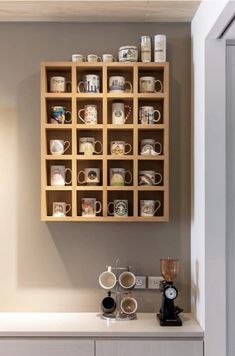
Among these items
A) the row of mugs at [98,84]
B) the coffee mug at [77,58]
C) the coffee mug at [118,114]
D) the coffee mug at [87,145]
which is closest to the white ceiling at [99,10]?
the coffee mug at [77,58]

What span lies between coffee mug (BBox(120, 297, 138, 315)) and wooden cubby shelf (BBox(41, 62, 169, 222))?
1.34 ft

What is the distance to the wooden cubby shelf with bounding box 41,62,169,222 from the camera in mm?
2637

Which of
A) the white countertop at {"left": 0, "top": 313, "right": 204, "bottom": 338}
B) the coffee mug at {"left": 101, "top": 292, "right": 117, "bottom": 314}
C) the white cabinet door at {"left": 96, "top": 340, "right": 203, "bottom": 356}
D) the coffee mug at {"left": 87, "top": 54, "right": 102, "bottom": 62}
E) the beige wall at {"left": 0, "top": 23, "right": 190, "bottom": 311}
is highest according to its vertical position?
the coffee mug at {"left": 87, "top": 54, "right": 102, "bottom": 62}

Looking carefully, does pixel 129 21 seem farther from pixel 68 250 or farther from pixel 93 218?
pixel 68 250

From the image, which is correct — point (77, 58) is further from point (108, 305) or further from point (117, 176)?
point (108, 305)

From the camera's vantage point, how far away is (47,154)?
270 centimetres

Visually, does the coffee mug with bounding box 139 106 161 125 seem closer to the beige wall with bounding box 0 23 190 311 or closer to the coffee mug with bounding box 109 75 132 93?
the coffee mug with bounding box 109 75 132 93

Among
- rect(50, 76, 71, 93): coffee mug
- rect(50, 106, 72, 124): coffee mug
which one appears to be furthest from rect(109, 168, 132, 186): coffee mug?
rect(50, 76, 71, 93): coffee mug

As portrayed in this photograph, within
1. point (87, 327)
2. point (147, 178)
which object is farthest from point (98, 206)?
point (87, 327)

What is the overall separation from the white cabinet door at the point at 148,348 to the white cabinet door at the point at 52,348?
0.06 meters

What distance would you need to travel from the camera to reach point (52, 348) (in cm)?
242

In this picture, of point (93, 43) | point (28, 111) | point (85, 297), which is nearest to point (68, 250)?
point (85, 297)

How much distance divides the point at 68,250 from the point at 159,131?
804 millimetres

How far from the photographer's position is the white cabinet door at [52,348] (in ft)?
7.92
